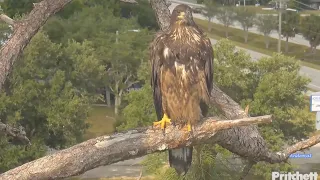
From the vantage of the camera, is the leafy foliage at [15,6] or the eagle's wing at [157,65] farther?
the leafy foliage at [15,6]

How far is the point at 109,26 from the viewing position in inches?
1364

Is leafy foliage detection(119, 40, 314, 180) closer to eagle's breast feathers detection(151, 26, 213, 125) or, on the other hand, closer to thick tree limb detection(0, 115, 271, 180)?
eagle's breast feathers detection(151, 26, 213, 125)

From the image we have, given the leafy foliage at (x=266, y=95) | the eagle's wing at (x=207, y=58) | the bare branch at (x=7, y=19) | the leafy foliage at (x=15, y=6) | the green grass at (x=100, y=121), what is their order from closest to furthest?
1. the eagle's wing at (x=207, y=58)
2. the bare branch at (x=7, y=19)
3. the leafy foliage at (x=266, y=95)
4. the green grass at (x=100, y=121)
5. the leafy foliage at (x=15, y=6)

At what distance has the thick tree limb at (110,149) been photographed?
3.97 metres

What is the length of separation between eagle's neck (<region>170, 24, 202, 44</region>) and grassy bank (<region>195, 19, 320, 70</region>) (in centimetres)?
3695

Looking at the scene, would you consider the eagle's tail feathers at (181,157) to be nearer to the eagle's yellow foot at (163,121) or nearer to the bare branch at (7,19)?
the eagle's yellow foot at (163,121)

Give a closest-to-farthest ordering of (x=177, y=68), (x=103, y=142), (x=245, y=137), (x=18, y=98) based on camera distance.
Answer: (x=103, y=142) → (x=177, y=68) → (x=245, y=137) → (x=18, y=98)

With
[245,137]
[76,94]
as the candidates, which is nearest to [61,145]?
[76,94]

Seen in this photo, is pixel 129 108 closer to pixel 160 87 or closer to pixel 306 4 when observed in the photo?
pixel 160 87

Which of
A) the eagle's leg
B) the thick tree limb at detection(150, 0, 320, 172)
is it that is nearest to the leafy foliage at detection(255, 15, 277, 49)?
the thick tree limb at detection(150, 0, 320, 172)

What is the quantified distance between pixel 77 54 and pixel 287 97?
9.96m

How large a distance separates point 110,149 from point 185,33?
47.0 inches

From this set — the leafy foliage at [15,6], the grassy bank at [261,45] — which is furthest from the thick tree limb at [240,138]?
the grassy bank at [261,45]

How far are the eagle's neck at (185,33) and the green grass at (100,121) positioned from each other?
21.0 metres
